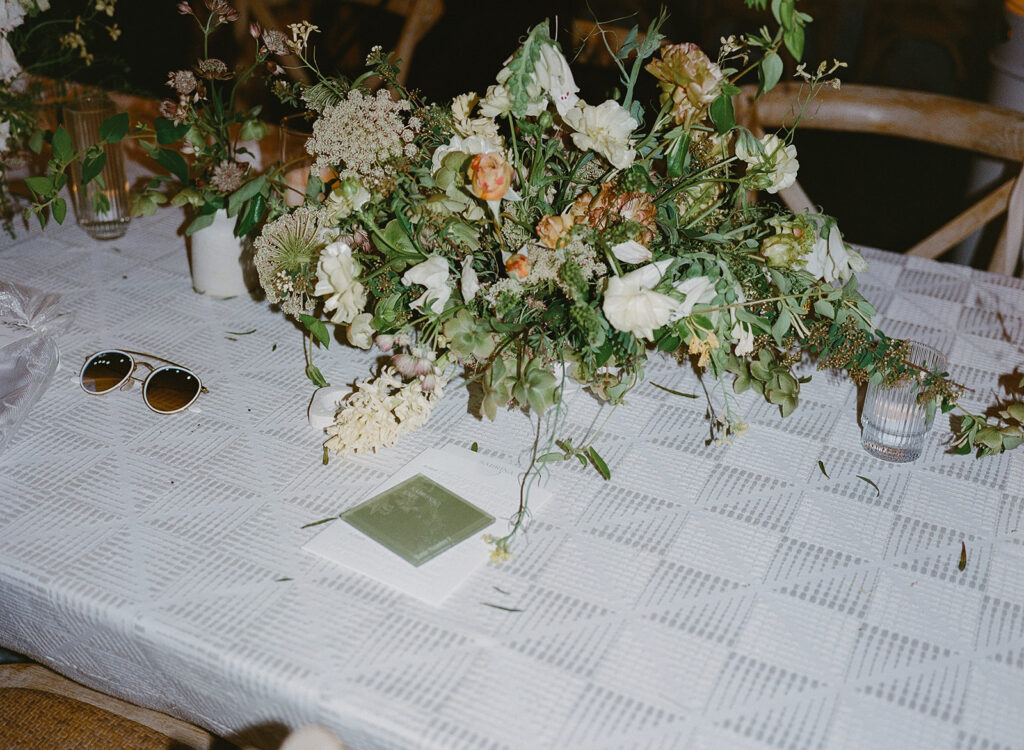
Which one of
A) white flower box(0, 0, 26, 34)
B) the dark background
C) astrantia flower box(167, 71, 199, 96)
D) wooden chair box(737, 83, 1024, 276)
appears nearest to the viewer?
astrantia flower box(167, 71, 199, 96)

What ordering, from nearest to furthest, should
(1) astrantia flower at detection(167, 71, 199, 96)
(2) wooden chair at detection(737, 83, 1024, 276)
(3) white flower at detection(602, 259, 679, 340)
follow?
(3) white flower at detection(602, 259, 679, 340), (1) astrantia flower at detection(167, 71, 199, 96), (2) wooden chair at detection(737, 83, 1024, 276)

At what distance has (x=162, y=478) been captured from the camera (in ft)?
3.29

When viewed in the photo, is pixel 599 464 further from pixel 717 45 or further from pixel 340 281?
pixel 717 45

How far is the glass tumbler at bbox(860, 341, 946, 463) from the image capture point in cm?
105

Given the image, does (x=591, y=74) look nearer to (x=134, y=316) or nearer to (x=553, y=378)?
(x=134, y=316)

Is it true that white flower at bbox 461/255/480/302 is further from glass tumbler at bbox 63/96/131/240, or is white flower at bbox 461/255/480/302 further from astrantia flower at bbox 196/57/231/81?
glass tumbler at bbox 63/96/131/240

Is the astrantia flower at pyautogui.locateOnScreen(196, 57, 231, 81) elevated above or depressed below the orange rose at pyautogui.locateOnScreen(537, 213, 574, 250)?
above

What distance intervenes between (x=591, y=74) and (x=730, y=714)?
3.64m

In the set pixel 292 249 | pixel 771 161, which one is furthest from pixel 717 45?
pixel 292 249

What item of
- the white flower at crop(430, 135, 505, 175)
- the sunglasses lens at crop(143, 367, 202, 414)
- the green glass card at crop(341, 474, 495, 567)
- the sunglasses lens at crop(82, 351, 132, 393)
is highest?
the white flower at crop(430, 135, 505, 175)

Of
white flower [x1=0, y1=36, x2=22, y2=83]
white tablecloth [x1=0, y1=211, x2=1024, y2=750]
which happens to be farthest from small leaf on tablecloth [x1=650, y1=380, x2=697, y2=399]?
white flower [x1=0, y1=36, x2=22, y2=83]

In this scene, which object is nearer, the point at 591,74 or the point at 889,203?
the point at 889,203

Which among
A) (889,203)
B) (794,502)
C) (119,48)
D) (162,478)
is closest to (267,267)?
(162,478)

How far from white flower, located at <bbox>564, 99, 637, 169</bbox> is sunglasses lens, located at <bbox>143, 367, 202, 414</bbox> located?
21.8 inches
